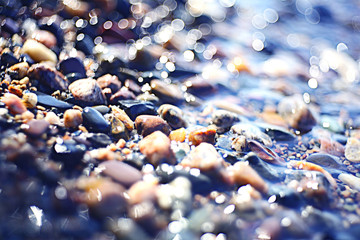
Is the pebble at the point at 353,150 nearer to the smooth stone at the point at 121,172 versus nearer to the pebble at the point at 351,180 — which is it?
the pebble at the point at 351,180

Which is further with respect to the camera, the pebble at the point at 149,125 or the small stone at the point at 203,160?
the pebble at the point at 149,125

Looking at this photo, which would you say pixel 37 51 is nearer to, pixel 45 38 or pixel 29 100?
pixel 45 38

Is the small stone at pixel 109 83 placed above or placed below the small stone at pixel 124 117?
above

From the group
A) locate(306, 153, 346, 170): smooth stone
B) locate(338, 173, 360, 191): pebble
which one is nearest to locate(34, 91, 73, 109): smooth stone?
locate(306, 153, 346, 170): smooth stone

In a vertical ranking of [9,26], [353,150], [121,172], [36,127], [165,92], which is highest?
[9,26]

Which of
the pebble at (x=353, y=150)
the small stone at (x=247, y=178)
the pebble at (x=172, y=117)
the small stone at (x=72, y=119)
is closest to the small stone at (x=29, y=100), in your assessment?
the small stone at (x=72, y=119)

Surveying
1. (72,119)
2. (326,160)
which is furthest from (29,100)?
(326,160)

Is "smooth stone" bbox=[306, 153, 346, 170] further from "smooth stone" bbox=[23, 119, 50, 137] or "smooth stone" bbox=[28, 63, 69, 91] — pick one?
"smooth stone" bbox=[28, 63, 69, 91]

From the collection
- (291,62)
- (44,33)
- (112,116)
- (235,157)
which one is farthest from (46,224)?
(291,62)
